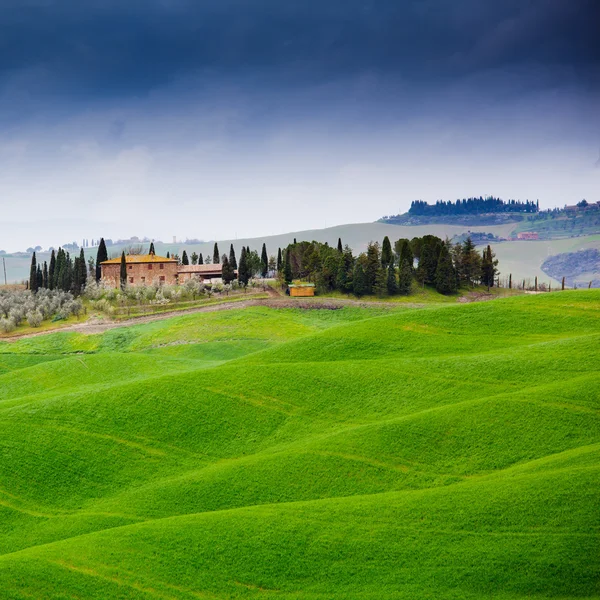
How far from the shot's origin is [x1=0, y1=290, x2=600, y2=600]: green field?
26.3 m

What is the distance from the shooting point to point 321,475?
3522 centimetres

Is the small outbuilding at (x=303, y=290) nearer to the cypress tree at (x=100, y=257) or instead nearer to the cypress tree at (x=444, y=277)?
the cypress tree at (x=444, y=277)

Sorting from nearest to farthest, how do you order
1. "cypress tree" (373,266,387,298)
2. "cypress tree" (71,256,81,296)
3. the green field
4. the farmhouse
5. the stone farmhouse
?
the green field
"cypress tree" (373,266,387,298)
"cypress tree" (71,256,81,296)
the stone farmhouse
the farmhouse

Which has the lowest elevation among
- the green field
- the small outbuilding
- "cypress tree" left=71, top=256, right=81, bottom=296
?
the green field

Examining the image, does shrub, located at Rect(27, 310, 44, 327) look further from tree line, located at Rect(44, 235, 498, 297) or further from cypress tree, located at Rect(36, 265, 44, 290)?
cypress tree, located at Rect(36, 265, 44, 290)

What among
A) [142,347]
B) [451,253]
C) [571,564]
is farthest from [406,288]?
[571,564]

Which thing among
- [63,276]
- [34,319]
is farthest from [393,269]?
[63,276]

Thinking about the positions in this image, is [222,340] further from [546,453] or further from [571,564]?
[571,564]

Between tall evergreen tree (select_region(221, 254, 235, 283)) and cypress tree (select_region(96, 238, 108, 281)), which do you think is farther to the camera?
cypress tree (select_region(96, 238, 108, 281))

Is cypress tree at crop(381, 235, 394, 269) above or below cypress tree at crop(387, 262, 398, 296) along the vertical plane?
above

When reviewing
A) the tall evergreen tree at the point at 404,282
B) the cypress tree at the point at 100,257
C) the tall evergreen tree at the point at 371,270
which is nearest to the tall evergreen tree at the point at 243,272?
the tall evergreen tree at the point at 371,270

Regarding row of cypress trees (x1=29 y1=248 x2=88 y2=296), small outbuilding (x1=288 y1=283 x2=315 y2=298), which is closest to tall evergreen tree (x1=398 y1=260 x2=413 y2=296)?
small outbuilding (x1=288 y1=283 x2=315 y2=298)

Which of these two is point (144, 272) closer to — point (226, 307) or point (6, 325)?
point (6, 325)

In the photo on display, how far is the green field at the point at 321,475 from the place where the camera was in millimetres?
26344
